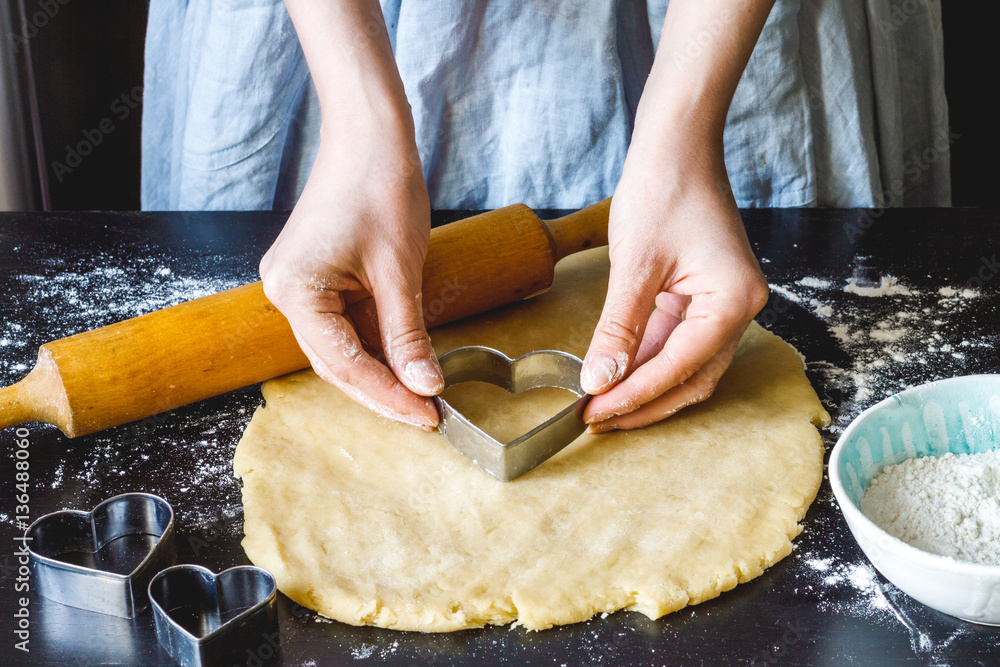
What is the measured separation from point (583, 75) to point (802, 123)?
0.57 meters

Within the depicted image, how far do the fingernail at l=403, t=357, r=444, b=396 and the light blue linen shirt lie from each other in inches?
37.8

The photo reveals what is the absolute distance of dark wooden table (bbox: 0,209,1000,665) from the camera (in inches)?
40.1

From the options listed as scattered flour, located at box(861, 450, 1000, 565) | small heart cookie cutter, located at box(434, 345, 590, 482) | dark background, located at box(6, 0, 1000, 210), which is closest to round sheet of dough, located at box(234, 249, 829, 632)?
small heart cookie cutter, located at box(434, 345, 590, 482)

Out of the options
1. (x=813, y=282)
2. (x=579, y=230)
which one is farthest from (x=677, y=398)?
(x=813, y=282)

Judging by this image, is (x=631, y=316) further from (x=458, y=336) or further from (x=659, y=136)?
(x=458, y=336)

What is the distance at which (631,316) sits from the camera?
1260 mm

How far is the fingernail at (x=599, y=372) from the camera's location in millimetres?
1249

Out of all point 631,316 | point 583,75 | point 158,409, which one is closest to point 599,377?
point 631,316

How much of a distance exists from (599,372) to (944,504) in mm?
510

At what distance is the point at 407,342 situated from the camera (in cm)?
127

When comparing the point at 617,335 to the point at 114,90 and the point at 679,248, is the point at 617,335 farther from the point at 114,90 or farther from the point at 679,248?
the point at 114,90

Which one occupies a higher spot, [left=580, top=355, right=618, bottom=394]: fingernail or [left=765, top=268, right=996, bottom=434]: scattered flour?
[left=580, top=355, right=618, bottom=394]: fingernail

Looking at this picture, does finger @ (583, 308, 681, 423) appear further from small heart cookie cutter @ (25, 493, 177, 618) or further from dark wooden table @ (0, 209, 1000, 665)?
small heart cookie cutter @ (25, 493, 177, 618)

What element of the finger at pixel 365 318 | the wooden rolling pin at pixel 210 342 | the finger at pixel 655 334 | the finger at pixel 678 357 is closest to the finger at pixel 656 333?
the finger at pixel 655 334
